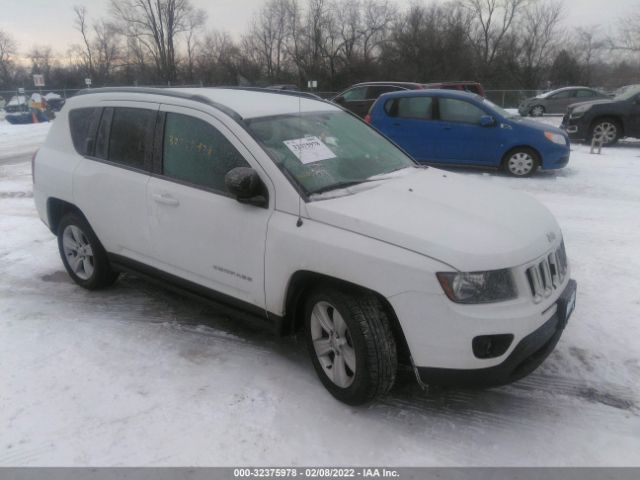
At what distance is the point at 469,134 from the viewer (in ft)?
31.9

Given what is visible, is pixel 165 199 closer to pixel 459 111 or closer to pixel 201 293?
pixel 201 293

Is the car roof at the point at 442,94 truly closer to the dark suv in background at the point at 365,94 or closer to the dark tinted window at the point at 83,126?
the dark suv in background at the point at 365,94

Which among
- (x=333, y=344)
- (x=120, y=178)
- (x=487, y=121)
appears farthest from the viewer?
(x=487, y=121)

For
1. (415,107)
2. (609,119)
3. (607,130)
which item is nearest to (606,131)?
(607,130)

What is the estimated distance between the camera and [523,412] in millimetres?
3031

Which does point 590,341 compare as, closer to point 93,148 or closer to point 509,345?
point 509,345

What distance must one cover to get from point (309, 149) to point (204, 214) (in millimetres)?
821

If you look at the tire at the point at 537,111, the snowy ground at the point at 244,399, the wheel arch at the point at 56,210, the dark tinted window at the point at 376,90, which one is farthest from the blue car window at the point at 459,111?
the tire at the point at 537,111

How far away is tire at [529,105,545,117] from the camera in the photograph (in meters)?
24.7

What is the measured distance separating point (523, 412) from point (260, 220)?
1933 mm

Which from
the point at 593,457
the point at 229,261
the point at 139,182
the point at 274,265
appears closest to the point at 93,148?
the point at 139,182

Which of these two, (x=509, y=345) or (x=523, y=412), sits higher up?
(x=509, y=345)

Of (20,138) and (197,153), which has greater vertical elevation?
(197,153)

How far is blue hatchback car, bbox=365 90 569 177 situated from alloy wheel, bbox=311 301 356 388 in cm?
756
